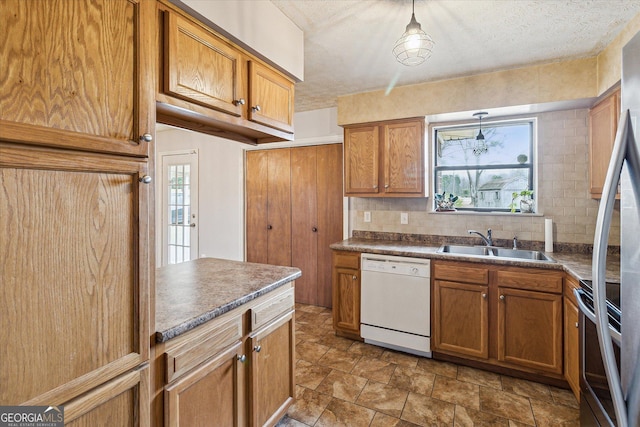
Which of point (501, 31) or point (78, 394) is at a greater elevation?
point (501, 31)

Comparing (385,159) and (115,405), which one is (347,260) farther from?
(115,405)

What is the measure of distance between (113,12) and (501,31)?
2311mm

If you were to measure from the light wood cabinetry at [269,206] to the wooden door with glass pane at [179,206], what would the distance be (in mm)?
1050

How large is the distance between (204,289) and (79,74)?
109 cm

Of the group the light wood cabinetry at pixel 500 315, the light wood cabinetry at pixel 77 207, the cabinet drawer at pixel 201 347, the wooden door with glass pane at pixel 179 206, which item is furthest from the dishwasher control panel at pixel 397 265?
the wooden door with glass pane at pixel 179 206

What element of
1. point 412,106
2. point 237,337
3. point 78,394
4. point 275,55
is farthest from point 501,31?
point 78,394

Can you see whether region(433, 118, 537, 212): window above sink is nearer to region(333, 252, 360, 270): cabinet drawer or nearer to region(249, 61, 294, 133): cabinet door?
region(333, 252, 360, 270): cabinet drawer

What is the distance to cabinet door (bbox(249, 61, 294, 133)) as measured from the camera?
172cm

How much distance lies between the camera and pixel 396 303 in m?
2.87

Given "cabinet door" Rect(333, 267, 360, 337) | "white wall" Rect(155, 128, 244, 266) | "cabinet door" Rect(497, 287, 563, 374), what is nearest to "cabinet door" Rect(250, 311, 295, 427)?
A: "cabinet door" Rect(333, 267, 360, 337)

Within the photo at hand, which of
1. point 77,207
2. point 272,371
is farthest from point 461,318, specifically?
point 77,207

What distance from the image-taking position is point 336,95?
3.46m

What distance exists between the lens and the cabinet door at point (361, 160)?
330 cm

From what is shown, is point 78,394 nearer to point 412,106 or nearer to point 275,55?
point 275,55
